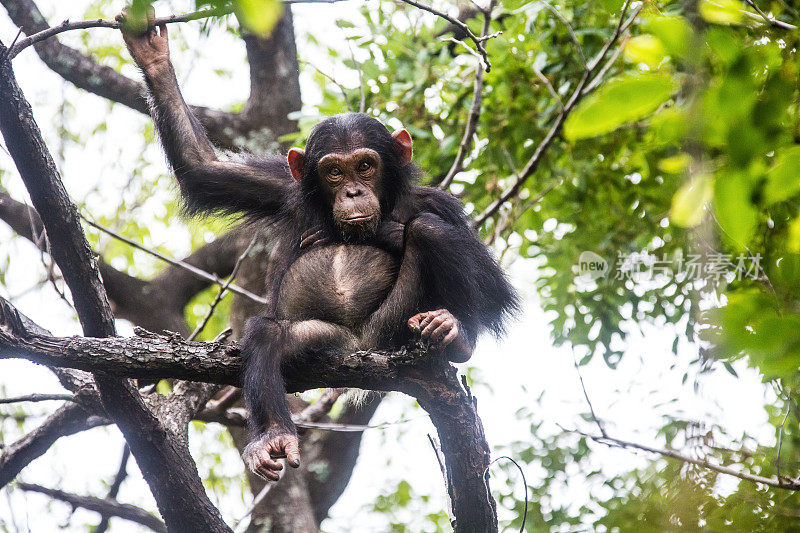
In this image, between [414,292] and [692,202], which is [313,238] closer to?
[414,292]

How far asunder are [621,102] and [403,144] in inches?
127

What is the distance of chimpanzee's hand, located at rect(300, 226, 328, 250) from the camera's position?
4172 mm

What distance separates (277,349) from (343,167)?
1.04 m

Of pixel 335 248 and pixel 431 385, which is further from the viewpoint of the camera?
pixel 335 248

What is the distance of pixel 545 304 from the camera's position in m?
5.97

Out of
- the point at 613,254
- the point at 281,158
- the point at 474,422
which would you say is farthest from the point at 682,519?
the point at 613,254


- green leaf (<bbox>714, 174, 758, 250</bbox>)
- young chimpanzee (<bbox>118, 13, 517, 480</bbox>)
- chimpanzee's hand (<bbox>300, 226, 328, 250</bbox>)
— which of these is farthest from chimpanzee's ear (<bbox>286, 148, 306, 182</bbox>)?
green leaf (<bbox>714, 174, 758, 250</bbox>)

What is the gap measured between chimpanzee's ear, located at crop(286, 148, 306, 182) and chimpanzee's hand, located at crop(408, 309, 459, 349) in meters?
1.21

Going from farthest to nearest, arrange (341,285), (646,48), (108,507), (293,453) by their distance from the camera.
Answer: (108,507) < (341,285) < (293,453) < (646,48)

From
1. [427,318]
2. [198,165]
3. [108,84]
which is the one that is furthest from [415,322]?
[108,84]

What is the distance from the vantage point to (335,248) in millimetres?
4066

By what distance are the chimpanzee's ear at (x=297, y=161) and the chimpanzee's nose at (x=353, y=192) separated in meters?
0.41

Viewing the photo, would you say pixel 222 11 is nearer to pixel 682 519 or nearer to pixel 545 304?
pixel 682 519

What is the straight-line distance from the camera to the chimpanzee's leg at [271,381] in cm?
336
